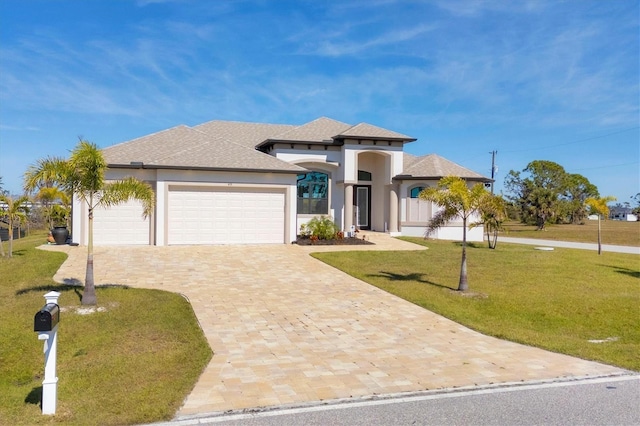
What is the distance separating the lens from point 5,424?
16.0 ft

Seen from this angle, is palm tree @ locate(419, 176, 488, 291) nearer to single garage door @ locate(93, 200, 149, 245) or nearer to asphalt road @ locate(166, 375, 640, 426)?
asphalt road @ locate(166, 375, 640, 426)

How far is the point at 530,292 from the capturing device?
12547 millimetres

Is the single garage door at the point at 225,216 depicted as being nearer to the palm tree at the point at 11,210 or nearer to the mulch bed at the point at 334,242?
the mulch bed at the point at 334,242

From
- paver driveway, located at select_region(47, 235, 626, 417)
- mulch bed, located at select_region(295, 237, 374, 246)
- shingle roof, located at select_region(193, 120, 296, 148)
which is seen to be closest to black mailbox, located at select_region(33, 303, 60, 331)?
paver driveway, located at select_region(47, 235, 626, 417)

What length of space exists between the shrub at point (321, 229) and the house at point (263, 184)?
1.02m

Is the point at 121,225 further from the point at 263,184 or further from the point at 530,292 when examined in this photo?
the point at 530,292

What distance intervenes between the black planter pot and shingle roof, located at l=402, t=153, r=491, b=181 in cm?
Result: 1639

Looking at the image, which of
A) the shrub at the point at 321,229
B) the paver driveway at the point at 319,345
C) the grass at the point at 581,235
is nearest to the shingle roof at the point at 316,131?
the shrub at the point at 321,229

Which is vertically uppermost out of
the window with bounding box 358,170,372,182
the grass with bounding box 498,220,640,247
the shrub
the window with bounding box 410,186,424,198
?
the window with bounding box 358,170,372,182

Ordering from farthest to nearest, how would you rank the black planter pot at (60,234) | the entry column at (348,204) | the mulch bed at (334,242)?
the entry column at (348,204), the mulch bed at (334,242), the black planter pot at (60,234)

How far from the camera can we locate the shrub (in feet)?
72.2

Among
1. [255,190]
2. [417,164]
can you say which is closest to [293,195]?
[255,190]

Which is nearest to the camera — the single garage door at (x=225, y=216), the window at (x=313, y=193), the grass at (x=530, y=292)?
the grass at (x=530, y=292)

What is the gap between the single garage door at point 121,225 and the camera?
63.0 feet
